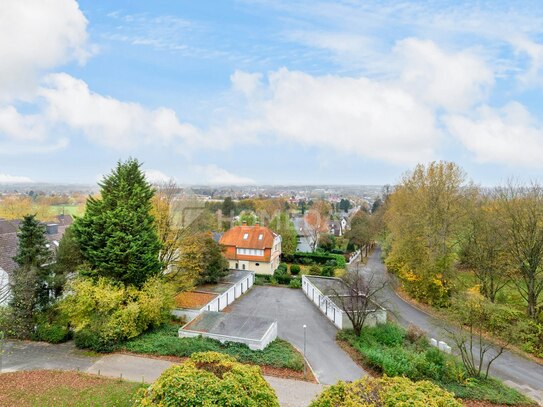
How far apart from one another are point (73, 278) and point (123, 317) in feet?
14.1

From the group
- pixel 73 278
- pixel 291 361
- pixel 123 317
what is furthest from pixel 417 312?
pixel 73 278

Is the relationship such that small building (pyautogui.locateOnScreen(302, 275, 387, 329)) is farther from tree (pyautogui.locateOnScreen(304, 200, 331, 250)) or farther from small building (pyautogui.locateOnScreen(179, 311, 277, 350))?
tree (pyautogui.locateOnScreen(304, 200, 331, 250))

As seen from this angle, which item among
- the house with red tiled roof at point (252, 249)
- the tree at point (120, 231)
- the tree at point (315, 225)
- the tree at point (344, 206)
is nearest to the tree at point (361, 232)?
the tree at point (315, 225)

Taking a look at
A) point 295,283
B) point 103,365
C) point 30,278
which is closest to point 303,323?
point 295,283

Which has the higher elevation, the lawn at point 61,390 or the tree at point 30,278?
the tree at point 30,278

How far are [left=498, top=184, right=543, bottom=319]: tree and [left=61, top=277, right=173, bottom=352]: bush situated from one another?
21.6 m

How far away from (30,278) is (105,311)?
4.38m

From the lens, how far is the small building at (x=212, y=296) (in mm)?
21000

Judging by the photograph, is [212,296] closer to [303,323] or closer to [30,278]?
[303,323]

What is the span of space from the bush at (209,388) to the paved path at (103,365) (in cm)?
545

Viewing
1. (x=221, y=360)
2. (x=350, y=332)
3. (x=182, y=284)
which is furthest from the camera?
(x=182, y=284)

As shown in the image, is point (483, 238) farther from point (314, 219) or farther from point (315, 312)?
point (314, 219)

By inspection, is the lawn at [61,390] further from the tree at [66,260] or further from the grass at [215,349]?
the tree at [66,260]

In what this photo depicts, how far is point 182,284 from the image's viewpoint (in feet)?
73.5
